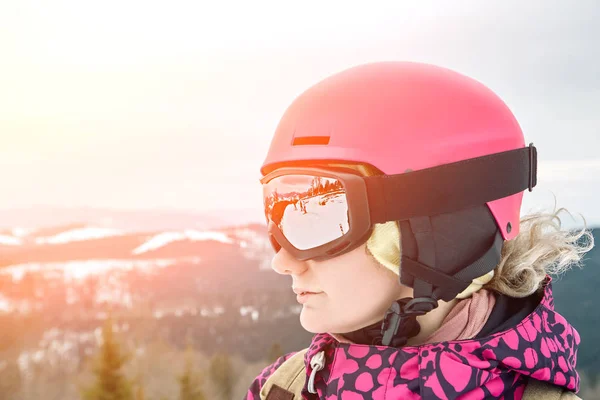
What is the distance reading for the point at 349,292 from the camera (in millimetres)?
2025

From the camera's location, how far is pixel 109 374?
16.7 meters

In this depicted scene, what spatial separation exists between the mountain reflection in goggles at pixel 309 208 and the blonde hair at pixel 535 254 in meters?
0.70

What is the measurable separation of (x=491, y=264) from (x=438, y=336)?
0.33 metres

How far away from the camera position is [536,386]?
204 centimetres

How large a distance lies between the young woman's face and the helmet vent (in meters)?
0.41

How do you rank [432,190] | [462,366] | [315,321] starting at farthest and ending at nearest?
[315,321], [432,190], [462,366]

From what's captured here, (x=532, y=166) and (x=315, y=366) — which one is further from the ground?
(x=532, y=166)

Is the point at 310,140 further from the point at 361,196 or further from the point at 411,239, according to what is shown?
the point at 411,239

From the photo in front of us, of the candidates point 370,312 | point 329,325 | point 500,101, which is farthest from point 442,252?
point 500,101

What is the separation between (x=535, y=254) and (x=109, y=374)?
54.6 feet

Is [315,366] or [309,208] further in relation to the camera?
[315,366]

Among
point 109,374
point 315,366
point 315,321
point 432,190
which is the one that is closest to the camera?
point 432,190

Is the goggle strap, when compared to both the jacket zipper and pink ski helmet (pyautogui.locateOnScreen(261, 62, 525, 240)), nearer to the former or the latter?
pink ski helmet (pyautogui.locateOnScreen(261, 62, 525, 240))

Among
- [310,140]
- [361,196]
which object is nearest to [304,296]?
[361,196]
